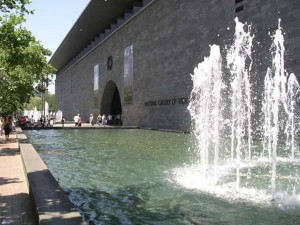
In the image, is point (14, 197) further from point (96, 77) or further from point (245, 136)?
point (96, 77)

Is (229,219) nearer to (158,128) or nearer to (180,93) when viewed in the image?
(180,93)

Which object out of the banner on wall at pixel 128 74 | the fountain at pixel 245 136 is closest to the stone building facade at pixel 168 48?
the banner on wall at pixel 128 74

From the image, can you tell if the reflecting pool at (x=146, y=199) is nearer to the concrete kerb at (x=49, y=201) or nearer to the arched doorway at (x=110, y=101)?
the concrete kerb at (x=49, y=201)

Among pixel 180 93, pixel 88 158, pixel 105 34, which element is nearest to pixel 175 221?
pixel 88 158

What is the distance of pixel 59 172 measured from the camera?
10367mm

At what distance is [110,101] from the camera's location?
52656 mm

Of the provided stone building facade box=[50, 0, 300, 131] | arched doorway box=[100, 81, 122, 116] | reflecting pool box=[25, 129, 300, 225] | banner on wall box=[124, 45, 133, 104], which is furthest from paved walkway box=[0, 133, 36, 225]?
arched doorway box=[100, 81, 122, 116]

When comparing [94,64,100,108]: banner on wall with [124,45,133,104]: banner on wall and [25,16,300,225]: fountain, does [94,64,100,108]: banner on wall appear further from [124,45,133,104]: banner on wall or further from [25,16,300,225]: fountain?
[25,16,300,225]: fountain

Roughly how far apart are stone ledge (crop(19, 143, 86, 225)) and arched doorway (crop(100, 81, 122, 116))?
140ft

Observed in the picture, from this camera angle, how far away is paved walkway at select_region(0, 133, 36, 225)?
5754 mm

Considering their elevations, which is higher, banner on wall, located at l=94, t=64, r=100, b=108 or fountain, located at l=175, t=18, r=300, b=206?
banner on wall, located at l=94, t=64, r=100, b=108

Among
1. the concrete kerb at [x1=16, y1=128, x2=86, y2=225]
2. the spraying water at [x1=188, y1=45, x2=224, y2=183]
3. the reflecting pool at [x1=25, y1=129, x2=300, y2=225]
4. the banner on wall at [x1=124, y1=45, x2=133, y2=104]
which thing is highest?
the banner on wall at [x1=124, y1=45, x2=133, y2=104]

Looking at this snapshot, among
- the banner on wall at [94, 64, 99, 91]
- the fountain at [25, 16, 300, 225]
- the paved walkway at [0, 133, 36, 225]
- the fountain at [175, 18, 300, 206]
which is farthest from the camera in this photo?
the banner on wall at [94, 64, 99, 91]

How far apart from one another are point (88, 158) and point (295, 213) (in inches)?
323
